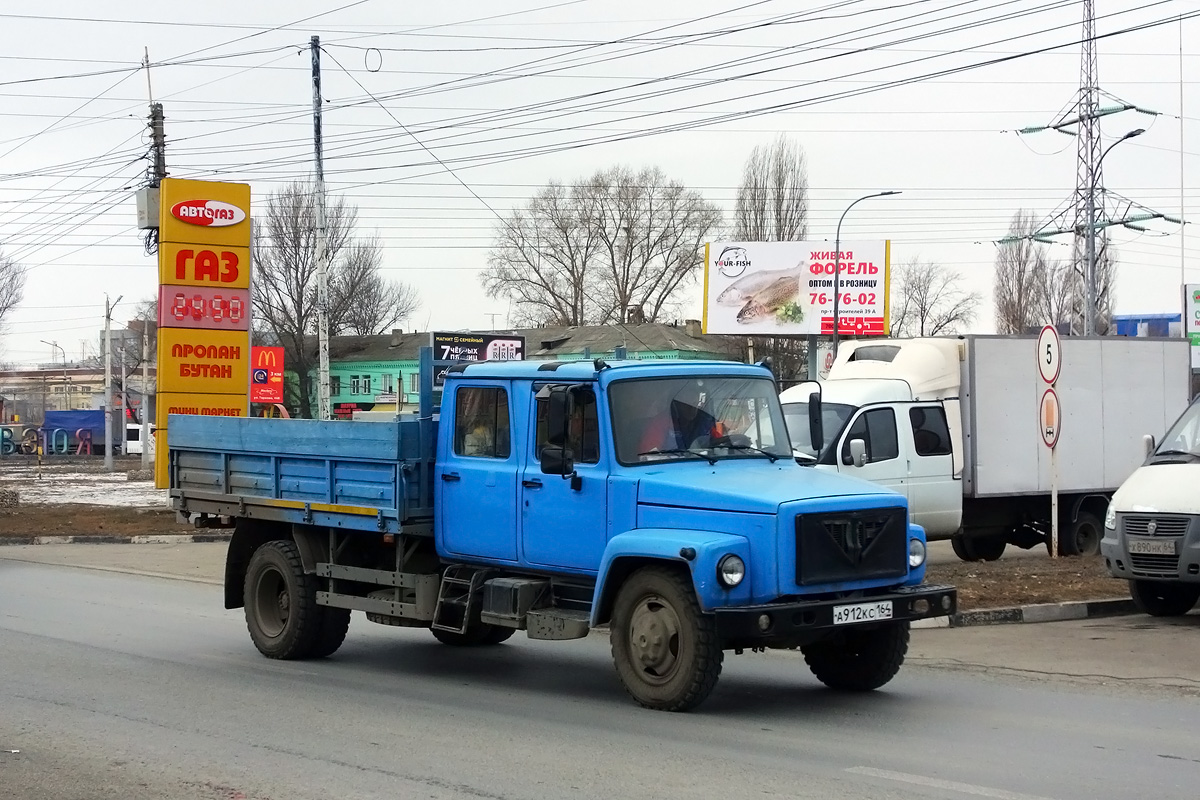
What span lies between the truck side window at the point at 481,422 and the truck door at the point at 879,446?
7.43 metres

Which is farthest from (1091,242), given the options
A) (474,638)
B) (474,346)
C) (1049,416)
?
(474,638)

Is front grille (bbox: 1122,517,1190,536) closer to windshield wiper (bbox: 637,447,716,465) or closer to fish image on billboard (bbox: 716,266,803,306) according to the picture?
windshield wiper (bbox: 637,447,716,465)

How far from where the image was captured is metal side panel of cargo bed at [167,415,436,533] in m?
10.2

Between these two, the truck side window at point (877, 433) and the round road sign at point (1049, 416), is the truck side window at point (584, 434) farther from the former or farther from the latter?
the round road sign at point (1049, 416)

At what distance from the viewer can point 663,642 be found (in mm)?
8352

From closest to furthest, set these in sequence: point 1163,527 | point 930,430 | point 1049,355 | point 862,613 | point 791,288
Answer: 1. point 862,613
2. point 1163,527
3. point 1049,355
4. point 930,430
5. point 791,288

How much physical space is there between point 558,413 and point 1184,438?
7464mm

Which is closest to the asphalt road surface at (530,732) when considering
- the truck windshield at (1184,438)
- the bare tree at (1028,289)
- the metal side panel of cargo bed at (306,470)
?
the metal side panel of cargo bed at (306,470)

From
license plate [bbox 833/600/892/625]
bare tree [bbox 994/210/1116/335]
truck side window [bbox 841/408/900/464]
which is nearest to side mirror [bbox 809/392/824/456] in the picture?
license plate [bbox 833/600/892/625]

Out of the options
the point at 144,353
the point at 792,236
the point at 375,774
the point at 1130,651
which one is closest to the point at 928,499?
the point at 1130,651

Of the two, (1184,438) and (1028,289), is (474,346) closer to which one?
(1184,438)

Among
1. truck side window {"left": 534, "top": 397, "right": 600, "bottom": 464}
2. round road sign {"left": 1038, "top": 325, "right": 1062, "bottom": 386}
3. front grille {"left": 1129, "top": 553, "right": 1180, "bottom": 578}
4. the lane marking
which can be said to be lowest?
the lane marking

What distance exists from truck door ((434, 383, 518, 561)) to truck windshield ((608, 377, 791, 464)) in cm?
103

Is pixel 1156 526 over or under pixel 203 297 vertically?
under
